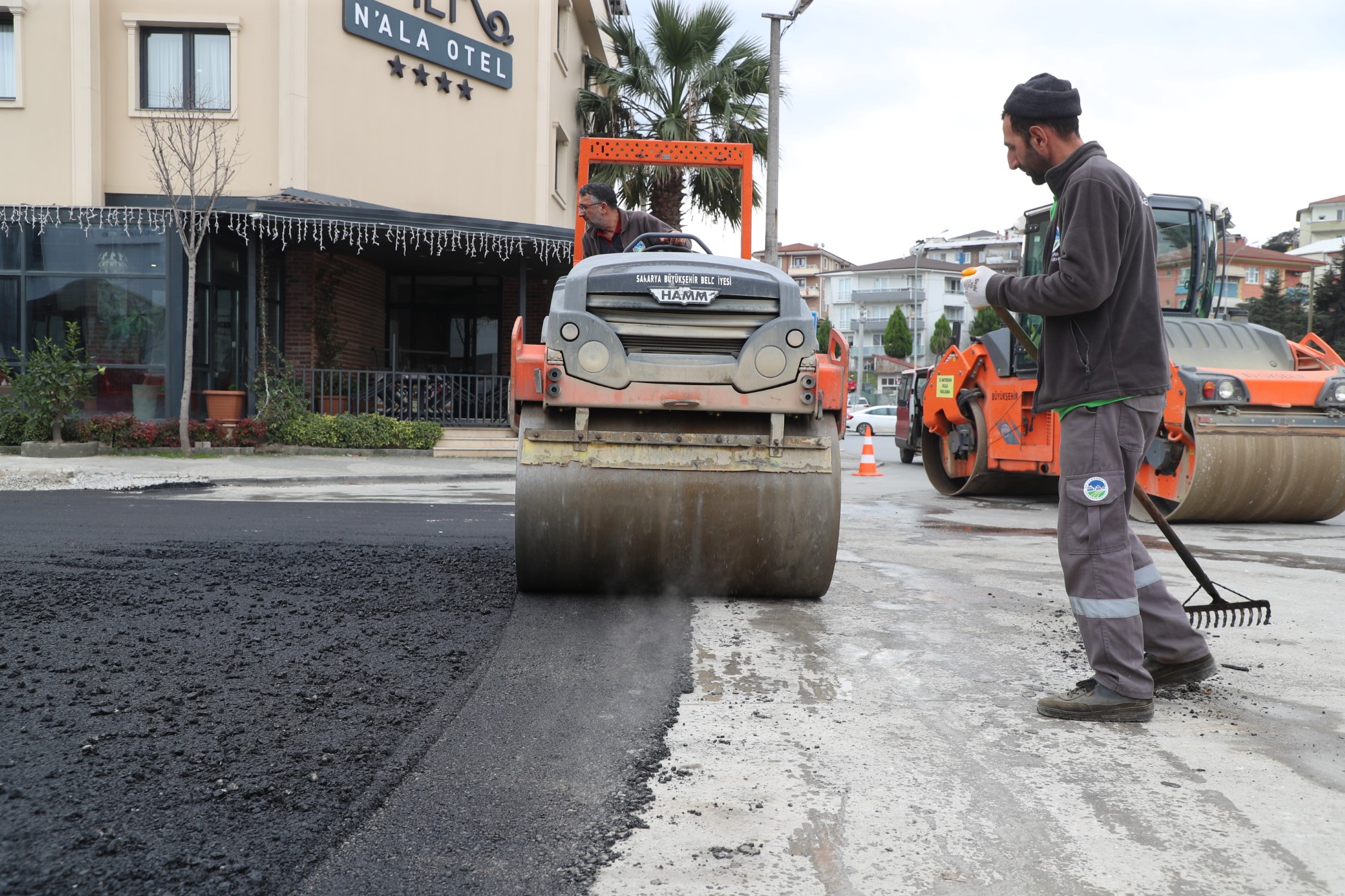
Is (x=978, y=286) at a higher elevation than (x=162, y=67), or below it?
below

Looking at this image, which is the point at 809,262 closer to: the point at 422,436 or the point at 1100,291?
the point at 422,436

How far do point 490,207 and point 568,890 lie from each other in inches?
747

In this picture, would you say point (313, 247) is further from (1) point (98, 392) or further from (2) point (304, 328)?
(1) point (98, 392)

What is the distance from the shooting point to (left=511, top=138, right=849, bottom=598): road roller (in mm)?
4895

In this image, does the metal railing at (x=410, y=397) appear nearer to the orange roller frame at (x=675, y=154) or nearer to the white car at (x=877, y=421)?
the orange roller frame at (x=675, y=154)

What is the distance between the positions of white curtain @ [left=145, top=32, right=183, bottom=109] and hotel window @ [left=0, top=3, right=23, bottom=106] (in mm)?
1750

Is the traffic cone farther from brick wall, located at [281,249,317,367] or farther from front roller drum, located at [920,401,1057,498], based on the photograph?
brick wall, located at [281,249,317,367]

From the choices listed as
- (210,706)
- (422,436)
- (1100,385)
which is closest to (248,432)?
(422,436)

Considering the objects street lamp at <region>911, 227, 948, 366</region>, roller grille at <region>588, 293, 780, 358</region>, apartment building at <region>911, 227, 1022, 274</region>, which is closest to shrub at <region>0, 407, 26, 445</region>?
roller grille at <region>588, 293, 780, 358</region>

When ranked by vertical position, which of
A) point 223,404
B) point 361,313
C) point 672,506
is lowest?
point 672,506

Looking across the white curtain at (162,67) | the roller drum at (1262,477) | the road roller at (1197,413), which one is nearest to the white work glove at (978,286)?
the road roller at (1197,413)

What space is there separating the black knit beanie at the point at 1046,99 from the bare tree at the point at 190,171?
1323 cm

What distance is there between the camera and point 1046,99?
370cm

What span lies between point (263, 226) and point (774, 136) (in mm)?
8189
